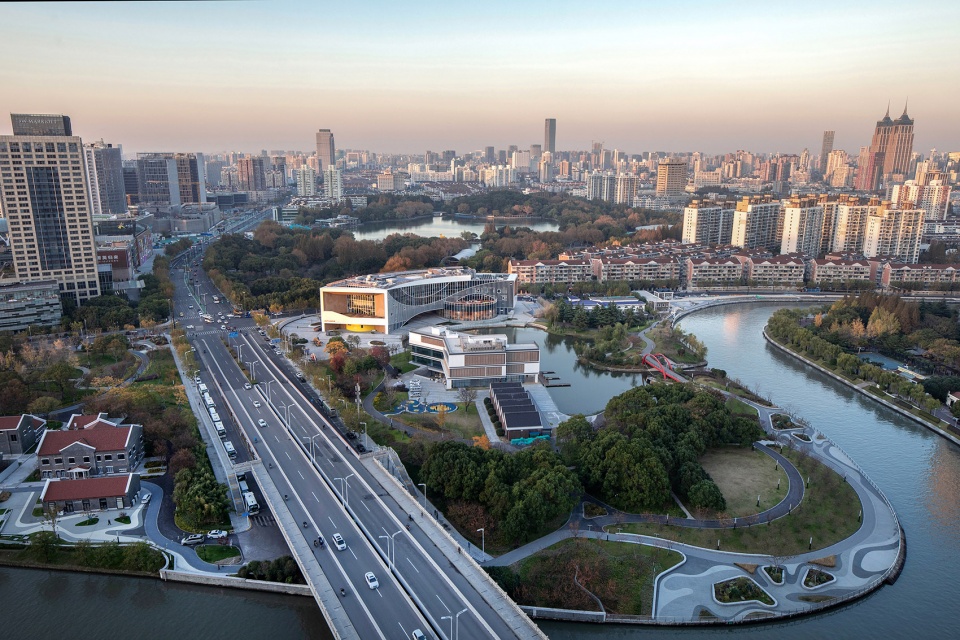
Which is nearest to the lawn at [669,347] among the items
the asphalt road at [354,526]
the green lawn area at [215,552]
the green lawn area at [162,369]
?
the asphalt road at [354,526]

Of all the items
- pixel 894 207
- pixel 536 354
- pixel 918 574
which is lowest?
pixel 918 574

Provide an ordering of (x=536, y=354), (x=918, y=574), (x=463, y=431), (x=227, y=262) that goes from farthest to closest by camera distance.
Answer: (x=227, y=262) < (x=536, y=354) < (x=463, y=431) < (x=918, y=574)

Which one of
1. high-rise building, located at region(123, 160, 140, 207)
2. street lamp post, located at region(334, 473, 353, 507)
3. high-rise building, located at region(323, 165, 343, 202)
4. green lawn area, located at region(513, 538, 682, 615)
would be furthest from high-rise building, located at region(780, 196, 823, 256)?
high-rise building, located at region(123, 160, 140, 207)

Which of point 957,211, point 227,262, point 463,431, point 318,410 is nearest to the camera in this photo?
point 463,431

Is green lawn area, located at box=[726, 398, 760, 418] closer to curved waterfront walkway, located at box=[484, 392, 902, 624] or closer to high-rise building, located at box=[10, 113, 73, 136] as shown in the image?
curved waterfront walkway, located at box=[484, 392, 902, 624]

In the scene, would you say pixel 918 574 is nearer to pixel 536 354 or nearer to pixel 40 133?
pixel 536 354

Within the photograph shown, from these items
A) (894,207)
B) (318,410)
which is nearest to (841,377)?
(318,410)
